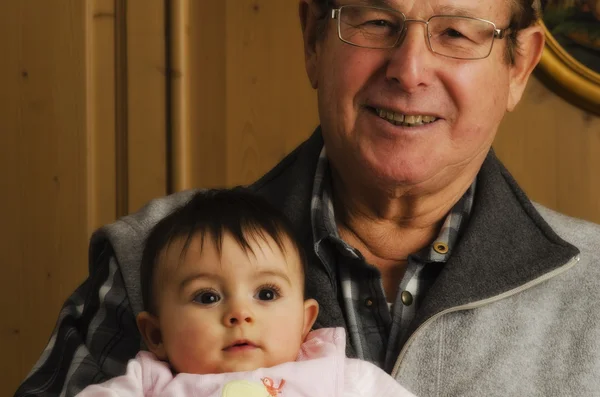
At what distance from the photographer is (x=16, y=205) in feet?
8.85

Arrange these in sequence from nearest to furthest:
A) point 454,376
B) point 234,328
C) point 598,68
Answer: point 234,328, point 454,376, point 598,68

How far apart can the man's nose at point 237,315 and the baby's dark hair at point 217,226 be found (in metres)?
0.09

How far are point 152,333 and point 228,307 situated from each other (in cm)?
16

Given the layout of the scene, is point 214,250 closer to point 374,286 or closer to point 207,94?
point 374,286

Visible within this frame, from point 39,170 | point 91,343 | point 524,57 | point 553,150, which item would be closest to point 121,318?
point 91,343

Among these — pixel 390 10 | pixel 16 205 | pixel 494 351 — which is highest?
pixel 390 10

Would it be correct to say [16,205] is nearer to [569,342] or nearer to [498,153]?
[498,153]

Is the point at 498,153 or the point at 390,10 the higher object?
the point at 390,10

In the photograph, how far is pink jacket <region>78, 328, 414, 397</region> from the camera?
4.39ft

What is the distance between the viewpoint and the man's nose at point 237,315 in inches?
53.2

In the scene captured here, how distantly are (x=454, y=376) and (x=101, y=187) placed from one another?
55.5 inches

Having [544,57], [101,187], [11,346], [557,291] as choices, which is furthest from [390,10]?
[11,346]

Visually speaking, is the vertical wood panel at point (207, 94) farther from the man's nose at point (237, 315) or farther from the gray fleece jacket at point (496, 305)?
the man's nose at point (237, 315)

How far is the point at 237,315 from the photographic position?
1.35 metres
